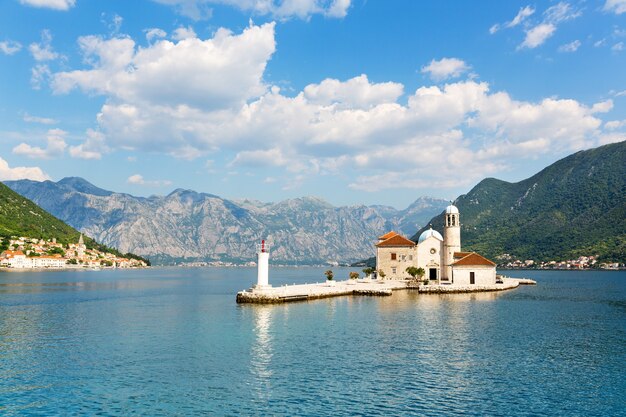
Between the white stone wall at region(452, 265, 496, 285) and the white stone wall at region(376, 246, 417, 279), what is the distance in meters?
12.9

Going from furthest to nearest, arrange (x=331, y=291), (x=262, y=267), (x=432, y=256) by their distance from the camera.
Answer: (x=432, y=256)
(x=331, y=291)
(x=262, y=267)

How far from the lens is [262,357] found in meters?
39.3

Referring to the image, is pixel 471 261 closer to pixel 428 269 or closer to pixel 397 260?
pixel 428 269

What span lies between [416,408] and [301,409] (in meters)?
A: 6.49

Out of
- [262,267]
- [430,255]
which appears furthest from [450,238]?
[262,267]

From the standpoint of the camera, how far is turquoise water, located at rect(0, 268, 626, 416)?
2809 centimetres

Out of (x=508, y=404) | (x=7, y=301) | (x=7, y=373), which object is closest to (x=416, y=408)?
(x=508, y=404)

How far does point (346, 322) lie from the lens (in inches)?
2290

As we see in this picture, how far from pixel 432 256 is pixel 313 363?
83.4 metres

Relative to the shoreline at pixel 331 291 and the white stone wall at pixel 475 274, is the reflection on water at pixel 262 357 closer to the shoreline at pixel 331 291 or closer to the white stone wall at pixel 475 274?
the shoreline at pixel 331 291

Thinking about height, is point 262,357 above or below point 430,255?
below

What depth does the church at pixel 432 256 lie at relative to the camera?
111469 millimetres

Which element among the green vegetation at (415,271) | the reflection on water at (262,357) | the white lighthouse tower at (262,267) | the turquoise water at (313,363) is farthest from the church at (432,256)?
the reflection on water at (262,357)

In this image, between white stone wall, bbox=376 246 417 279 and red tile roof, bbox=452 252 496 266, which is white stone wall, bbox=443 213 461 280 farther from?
white stone wall, bbox=376 246 417 279
